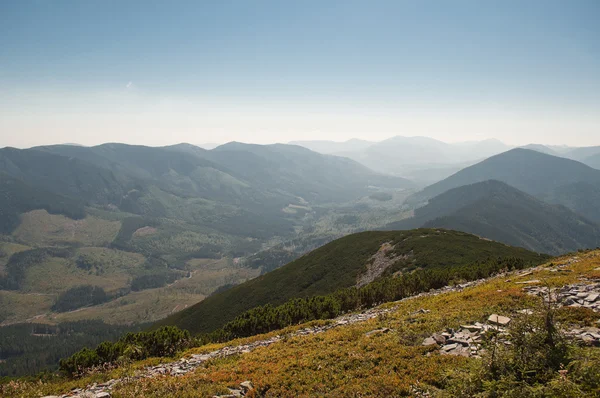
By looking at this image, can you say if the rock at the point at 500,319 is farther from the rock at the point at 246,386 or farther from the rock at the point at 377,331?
the rock at the point at 246,386

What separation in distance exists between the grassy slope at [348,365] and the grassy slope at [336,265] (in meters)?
58.4

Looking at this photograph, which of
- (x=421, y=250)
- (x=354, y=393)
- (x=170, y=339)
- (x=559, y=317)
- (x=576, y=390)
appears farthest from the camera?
(x=421, y=250)

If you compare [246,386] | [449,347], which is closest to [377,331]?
[449,347]

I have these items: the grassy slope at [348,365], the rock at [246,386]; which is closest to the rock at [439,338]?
the grassy slope at [348,365]

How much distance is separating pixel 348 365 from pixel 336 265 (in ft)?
327

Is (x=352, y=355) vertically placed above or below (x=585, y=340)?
below

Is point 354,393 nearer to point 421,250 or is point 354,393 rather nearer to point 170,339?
point 170,339

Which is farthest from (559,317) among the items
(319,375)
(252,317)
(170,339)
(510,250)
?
(510,250)

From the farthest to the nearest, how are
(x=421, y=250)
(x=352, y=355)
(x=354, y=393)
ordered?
1. (x=421, y=250)
2. (x=352, y=355)
3. (x=354, y=393)

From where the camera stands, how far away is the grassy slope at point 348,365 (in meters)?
18.0

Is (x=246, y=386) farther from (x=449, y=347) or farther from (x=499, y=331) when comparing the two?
(x=499, y=331)

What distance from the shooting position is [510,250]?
95.4 meters

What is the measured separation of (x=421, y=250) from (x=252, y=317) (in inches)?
2525

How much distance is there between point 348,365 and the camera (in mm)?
21266
